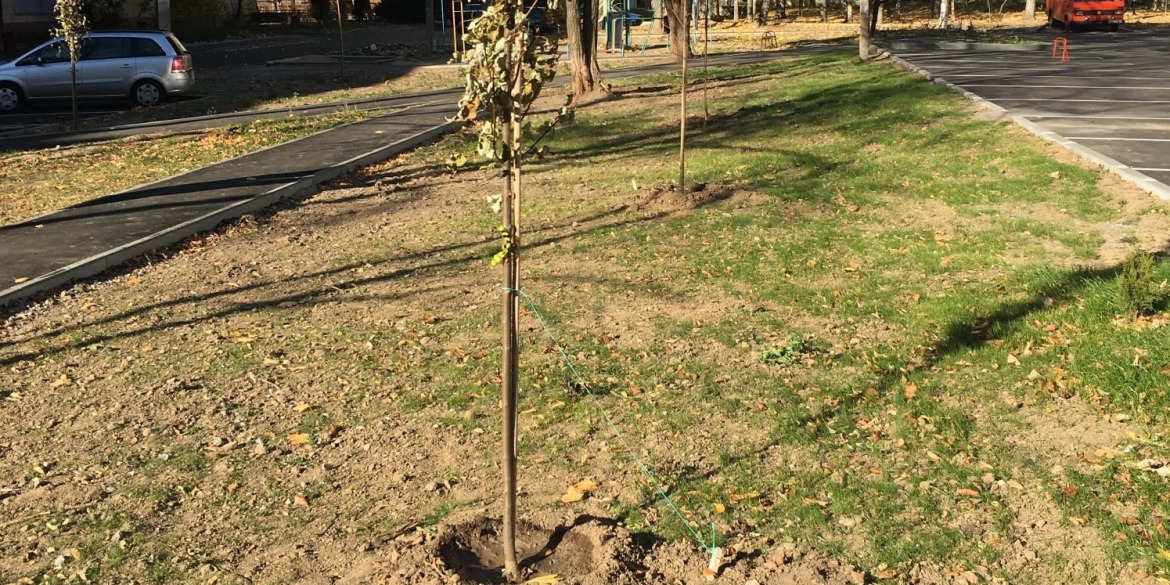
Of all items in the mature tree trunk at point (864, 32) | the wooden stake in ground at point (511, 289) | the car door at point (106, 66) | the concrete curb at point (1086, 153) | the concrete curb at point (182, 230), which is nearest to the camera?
the wooden stake in ground at point (511, 289)

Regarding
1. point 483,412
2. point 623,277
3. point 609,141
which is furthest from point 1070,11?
point 483,412

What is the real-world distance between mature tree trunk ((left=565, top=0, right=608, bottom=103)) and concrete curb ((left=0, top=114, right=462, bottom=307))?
6.02 m

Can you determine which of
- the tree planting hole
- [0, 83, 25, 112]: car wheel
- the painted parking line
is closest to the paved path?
the tree planting hole

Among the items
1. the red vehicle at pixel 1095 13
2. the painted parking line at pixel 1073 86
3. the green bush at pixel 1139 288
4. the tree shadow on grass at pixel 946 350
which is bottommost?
the tree shadow on grass at pixel 946 350

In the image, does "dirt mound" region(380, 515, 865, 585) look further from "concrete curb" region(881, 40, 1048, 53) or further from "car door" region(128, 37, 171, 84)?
"concrete curb" region(881, 40, 1048, 53)

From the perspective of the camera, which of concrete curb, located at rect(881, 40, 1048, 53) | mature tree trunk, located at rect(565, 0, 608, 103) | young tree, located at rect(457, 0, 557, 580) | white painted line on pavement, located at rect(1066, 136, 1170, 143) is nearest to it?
young tree, located at rect(457, 0, 557, 580)

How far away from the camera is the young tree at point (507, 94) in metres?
3.77

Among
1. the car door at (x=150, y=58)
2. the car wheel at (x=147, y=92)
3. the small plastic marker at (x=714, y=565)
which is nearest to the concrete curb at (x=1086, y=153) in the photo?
the small plastic marker at (x=714, y=565)

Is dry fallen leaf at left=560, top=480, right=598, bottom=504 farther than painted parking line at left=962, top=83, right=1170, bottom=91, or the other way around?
painted parking line at left=962, top=83, right=1170, bottom=91

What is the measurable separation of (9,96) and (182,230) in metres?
14.8

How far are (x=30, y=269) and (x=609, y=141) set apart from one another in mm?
8946

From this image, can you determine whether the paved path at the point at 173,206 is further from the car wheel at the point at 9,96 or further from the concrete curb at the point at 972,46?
the concrete curb at the point at 972,46

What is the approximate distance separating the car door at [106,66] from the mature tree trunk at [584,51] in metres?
9.48

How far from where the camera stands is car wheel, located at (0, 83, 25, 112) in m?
22.2
